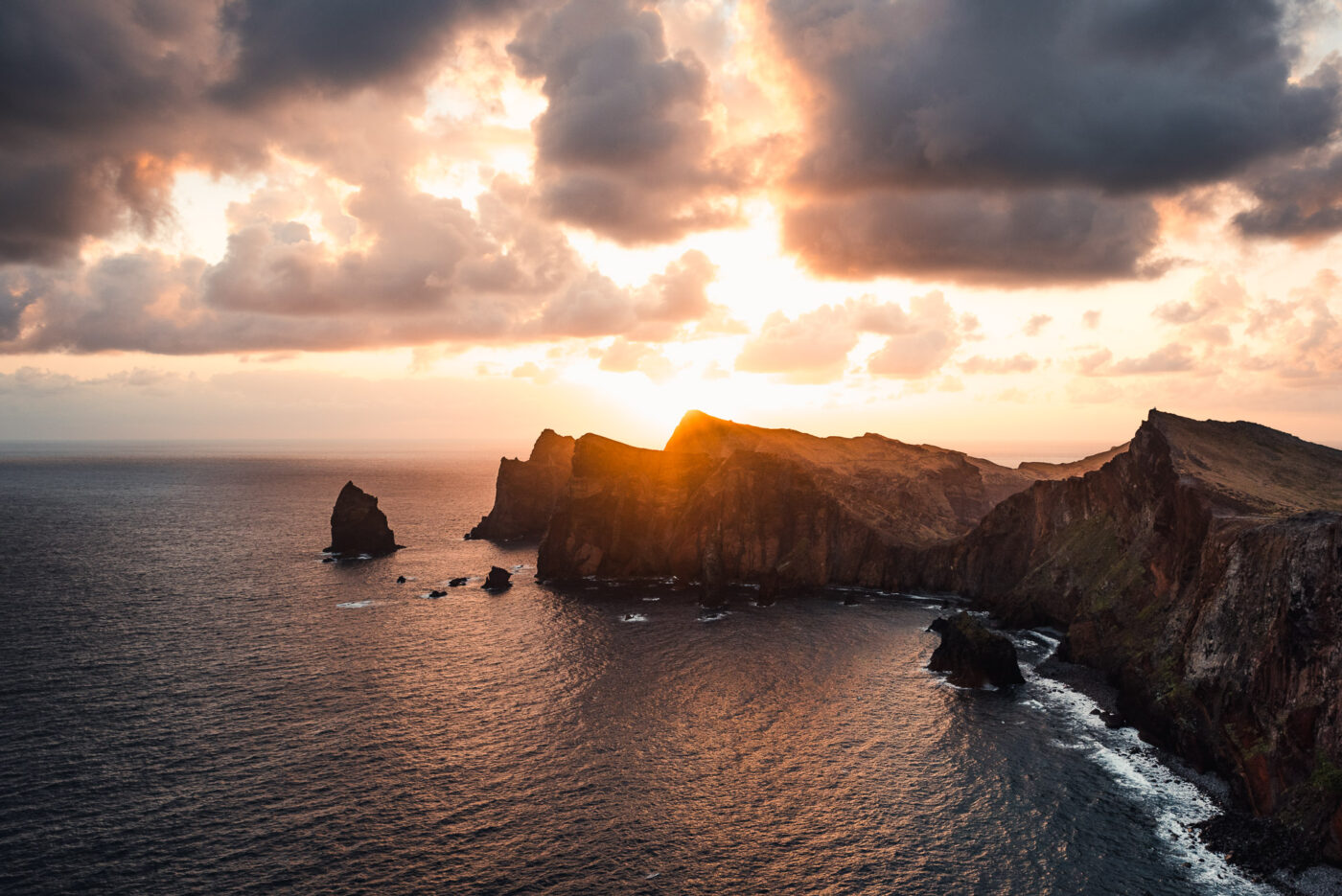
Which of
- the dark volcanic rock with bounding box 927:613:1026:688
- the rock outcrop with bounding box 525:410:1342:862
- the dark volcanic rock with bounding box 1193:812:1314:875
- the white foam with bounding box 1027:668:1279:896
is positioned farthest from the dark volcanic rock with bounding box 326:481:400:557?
the dark volcanic rock with bounding box 1193:812:1314:875

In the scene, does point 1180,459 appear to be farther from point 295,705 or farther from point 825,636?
point 295,705

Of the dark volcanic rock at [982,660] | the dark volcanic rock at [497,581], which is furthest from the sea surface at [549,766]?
the dark volcanic rock at [497,581]

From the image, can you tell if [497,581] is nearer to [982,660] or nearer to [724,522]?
[724,522]

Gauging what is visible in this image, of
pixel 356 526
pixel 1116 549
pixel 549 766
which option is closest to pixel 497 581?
pixel 356 526

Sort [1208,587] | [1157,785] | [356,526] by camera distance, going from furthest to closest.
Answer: [356,526] < [1208,587] < [1157,785]

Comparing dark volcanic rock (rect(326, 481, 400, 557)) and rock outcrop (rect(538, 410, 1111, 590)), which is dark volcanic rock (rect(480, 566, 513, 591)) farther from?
A: dark volcanic rock (rect(326, 481, 400, 557))

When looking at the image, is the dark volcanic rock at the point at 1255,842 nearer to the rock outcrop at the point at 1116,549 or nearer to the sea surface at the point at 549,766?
the rock outcrop at the point at 1116,549

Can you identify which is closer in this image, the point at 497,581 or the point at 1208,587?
the point at 1208,587

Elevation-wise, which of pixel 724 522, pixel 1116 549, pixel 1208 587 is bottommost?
pixel 724 522
